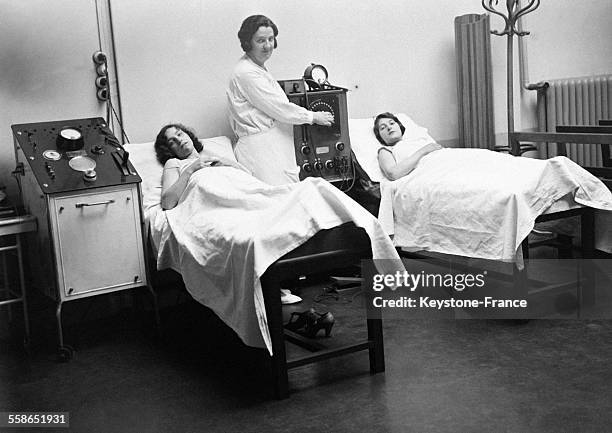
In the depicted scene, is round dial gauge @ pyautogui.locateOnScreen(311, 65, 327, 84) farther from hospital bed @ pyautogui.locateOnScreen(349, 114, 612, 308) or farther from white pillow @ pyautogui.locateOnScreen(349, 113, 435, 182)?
hospital bed @ pyautogui.locateOnScreen(349, 114, 612, 308)

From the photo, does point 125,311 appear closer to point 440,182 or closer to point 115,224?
point 115,224

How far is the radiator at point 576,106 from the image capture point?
6090mm

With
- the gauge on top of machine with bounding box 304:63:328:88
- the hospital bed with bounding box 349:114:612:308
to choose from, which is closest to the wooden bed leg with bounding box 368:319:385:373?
the hospital bed with bounding box 349:114:612:308

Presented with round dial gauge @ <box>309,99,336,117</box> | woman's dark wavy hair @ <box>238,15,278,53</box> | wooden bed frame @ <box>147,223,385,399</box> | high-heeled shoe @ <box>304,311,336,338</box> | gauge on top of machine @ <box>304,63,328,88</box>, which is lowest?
high-heeled shoe @ <box>304,311,336,338</box>

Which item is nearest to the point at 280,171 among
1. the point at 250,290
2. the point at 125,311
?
the point at 125,311

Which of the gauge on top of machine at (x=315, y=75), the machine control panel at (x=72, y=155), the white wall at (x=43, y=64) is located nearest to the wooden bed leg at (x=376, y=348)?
the machine control panel at (x=72, y=155)

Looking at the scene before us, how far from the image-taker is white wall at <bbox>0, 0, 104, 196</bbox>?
407 centimetres

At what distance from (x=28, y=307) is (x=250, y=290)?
1793 mm

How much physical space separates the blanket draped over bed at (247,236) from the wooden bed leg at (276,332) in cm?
5

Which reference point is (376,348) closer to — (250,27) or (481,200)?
(481,200)

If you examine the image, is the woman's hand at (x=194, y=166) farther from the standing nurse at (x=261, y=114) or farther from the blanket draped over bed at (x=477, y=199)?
the blanket draped over bed at (x=477, y=199)

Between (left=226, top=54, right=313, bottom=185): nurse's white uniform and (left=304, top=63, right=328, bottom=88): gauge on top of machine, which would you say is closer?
(left=226, top=54, right=313, bottom=185): nurse's white uniform

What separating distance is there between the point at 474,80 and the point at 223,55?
1.90 m

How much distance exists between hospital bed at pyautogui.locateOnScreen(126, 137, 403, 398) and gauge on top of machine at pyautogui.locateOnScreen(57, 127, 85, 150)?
Answer: 2.66 ft
